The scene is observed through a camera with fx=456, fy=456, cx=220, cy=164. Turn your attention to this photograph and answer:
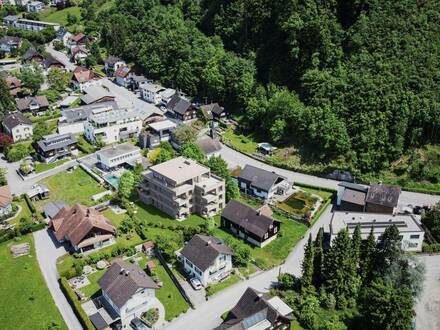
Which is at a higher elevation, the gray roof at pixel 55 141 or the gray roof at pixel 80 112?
the gray roof at pixel 80 112

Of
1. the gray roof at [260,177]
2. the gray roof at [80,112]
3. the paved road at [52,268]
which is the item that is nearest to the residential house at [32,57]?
the gray roof at [80,112]

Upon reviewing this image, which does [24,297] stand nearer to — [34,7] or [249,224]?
[249,224]

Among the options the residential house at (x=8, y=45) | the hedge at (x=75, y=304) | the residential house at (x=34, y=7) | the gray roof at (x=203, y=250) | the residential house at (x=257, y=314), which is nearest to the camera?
the residential house at (x=257, y=314)

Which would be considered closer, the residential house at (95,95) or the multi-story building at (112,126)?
the multi-story building at (112,126)

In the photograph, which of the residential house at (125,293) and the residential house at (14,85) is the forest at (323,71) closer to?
the residential house at (14,85)

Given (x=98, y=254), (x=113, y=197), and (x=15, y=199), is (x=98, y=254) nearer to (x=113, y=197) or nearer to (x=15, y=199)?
(x=113, y=197)

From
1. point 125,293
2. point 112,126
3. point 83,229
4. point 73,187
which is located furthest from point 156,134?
point 125,293
